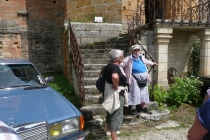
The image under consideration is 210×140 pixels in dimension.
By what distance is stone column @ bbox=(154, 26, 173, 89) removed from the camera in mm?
6391

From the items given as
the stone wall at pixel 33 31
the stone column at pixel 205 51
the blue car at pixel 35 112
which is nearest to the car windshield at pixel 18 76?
the blue car at pixel 35 112

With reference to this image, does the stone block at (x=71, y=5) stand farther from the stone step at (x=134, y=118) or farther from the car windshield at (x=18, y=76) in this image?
the stone step at (x=134, y=118)

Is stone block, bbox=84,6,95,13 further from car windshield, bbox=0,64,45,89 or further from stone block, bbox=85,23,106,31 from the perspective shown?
car windshield, bbox=0,64,45,89

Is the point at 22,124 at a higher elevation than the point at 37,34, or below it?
below

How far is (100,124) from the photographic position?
14.8ft

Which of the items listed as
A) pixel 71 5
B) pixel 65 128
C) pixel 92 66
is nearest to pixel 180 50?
pixel 92 66

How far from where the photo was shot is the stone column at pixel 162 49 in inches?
252

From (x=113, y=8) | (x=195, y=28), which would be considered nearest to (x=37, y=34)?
(x=113, y=8)

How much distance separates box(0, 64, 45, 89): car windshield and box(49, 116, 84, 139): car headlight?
1315 millimetres

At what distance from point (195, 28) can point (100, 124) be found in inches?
180

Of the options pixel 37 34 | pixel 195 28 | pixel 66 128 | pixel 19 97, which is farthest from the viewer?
pixel 37 34

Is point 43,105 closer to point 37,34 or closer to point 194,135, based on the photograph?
point 194,135

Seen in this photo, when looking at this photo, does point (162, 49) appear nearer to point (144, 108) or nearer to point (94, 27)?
point (144, 108)

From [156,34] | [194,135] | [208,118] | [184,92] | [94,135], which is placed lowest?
[94,135]
